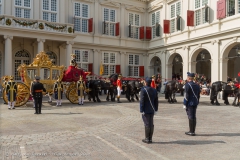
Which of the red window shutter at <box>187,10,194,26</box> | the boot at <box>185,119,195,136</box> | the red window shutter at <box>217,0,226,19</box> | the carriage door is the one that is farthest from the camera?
the red window shutter at <box>187,10,194,26</box>

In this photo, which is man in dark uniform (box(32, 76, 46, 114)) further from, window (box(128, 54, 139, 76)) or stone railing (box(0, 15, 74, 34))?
window (box(128, 54, 139, 76))

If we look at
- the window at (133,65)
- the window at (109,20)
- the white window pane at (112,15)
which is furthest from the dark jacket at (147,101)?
the window at (133,65)

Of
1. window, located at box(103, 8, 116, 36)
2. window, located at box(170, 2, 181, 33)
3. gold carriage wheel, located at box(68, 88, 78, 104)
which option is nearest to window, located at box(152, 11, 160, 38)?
window, located at box(170, 2, 181, 33)

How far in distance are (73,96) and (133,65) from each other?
1348cm

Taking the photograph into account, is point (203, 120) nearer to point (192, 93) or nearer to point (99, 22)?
point (192, 93)

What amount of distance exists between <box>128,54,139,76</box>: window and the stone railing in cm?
826

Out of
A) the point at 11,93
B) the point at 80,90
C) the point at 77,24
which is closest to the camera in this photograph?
the point at 11,93

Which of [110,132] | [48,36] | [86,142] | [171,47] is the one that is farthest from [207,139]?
[171,47]

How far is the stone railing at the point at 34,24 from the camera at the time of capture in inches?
688

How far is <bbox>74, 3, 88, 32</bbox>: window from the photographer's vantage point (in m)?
23.2

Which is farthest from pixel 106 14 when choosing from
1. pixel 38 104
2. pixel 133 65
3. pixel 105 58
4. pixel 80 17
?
pixel 38 104

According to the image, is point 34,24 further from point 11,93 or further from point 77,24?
point 11,93

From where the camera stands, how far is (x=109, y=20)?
Answer: 24938 mm

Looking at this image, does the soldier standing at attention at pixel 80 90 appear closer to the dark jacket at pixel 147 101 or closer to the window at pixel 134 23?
the dark jacket at pixel 147 101
